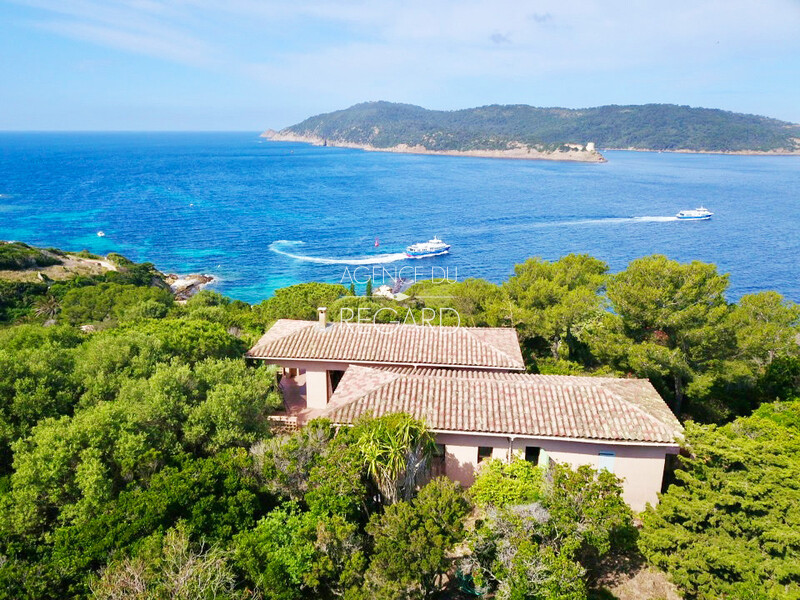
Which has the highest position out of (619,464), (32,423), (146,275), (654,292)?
(654,292)

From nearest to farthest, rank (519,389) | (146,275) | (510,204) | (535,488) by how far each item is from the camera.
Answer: (535,488) → (519,389) → (146,275) → (510,204)

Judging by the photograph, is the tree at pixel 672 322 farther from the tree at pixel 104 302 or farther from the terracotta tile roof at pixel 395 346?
the tree at pixel 104 302

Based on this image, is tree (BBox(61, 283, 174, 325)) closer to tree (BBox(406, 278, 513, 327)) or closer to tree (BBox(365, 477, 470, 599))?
tree (BBox(406, 278, 513, 327))

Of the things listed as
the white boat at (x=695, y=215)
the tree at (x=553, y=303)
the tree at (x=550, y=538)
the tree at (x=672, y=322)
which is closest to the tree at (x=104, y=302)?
the tree at (x=553, y=303)

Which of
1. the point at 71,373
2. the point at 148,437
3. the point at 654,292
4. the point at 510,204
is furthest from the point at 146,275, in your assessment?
the point at 510,204

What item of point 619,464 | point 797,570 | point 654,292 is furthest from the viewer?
point 654,292

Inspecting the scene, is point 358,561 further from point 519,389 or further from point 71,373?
point 71,373

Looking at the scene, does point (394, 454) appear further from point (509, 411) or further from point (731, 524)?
point (731, 524)

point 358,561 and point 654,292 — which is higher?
point 654,292
